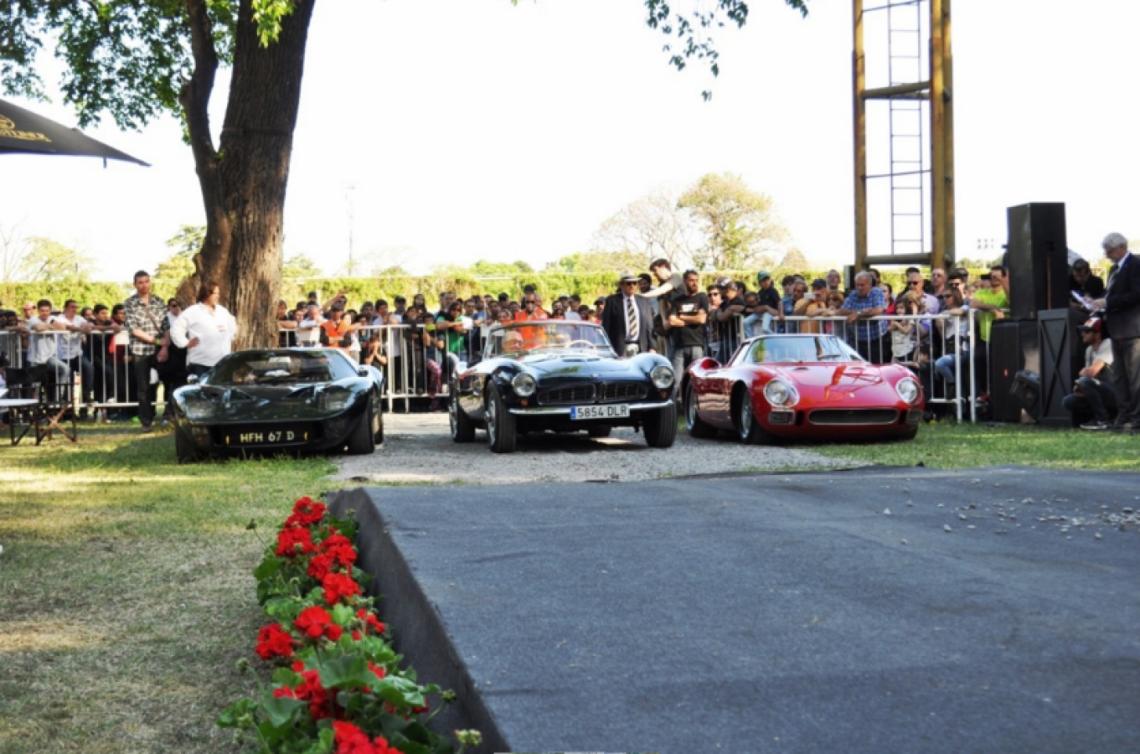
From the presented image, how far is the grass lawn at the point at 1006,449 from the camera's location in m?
A: 10.8

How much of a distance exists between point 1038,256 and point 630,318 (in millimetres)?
4967

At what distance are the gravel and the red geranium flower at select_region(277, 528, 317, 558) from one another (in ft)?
12.3

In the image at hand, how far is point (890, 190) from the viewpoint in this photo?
24.2 metres

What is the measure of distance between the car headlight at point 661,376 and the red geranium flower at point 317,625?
9920 millimetres

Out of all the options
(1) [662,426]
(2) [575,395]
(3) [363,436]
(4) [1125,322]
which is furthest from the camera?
(4) [1125,322]

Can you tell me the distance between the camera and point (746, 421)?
560 inches

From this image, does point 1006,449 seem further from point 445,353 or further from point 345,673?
point 445,353

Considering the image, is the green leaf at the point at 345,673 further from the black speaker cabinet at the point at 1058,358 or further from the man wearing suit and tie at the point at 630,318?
the man wearing suit and tie at the point at 630,318

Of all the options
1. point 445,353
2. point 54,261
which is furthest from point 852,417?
point 54,261

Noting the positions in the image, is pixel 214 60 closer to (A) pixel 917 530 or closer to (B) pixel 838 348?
(B) pixel 838 348

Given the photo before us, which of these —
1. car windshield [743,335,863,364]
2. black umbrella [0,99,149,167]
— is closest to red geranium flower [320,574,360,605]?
black umbrella [0,99,149,167]

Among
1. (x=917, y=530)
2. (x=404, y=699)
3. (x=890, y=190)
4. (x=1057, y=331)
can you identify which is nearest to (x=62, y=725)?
(x=404, y=699)

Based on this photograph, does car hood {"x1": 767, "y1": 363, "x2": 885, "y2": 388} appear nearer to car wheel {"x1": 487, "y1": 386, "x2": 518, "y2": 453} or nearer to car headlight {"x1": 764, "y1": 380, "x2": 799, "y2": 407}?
car headlight {"x1": 764, "y1": 380, "x2": 799, "y2": 407}

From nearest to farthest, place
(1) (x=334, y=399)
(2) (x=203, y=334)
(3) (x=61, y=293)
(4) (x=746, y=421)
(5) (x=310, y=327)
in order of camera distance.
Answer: (1) (x=334, y=399) → (4) (x=746, y=421) → (2) (x=203, y=334) → (5) (x=310, y=327) → (3) (x=61, y=293)
